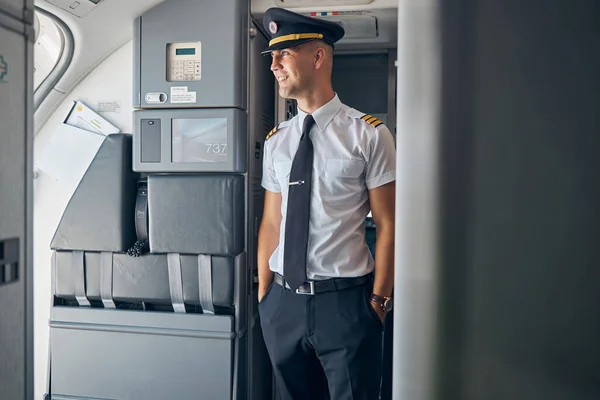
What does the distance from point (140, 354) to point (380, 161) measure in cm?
167

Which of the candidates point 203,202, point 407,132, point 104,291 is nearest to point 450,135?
point 407,132

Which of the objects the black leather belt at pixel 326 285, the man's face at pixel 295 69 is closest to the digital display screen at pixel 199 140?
the man's face at pixel 295 69

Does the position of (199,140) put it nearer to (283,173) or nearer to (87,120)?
(283,173)

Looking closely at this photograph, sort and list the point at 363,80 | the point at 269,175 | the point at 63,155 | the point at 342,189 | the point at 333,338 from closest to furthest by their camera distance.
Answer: the point at 333,338, the point at 342,189, the point at 269,175, the point at 63,155, the point at 363,80

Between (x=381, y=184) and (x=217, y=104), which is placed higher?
(x=217, y=104)

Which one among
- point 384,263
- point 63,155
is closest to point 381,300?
point 384,263

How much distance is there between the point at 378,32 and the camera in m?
3.09

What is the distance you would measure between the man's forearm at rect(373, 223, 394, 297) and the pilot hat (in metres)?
0.90

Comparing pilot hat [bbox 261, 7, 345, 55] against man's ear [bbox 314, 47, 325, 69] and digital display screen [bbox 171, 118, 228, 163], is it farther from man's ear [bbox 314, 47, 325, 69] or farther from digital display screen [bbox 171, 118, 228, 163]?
digital display screen [bbox 171, 118, 228, 163]

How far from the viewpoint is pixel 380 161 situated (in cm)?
220

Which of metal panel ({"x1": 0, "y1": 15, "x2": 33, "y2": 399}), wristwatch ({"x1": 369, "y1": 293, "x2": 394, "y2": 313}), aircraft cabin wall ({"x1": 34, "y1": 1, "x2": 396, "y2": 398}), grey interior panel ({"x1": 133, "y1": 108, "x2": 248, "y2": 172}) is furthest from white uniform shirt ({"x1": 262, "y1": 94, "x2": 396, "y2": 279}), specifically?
metal panel ({"x1": 0, "y1": 15, "x2": 33, "y2": 399})

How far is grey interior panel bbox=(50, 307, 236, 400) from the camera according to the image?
2.66 m

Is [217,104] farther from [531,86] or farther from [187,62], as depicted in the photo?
[531,86]

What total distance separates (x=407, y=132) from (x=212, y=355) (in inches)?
93.6
